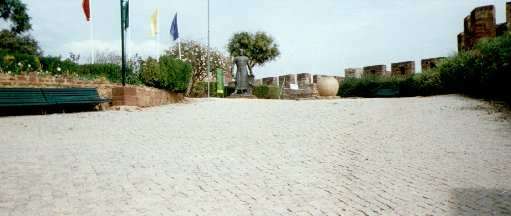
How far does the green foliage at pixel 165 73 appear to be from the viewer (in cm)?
1254

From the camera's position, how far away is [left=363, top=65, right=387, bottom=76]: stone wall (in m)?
21.3

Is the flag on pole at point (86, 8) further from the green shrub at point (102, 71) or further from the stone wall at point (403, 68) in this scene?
the stone wall at point (403, 68)

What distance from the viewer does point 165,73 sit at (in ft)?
41.1

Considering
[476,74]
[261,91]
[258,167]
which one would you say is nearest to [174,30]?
[261,91]

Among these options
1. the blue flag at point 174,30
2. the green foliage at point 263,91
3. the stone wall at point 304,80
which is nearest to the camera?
the blue flag at point 174,30

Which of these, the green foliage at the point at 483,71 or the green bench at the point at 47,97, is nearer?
the green bench at the point at 47,97

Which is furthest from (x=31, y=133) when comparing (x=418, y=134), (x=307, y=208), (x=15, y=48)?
(x=15, y=48)

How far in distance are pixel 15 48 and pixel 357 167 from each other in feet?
107

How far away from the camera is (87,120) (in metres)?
8.38

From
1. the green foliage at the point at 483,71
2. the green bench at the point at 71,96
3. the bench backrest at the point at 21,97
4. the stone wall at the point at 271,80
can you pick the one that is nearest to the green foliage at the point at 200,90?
the stone wall at the point at 271,80

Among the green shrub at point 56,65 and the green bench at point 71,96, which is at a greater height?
the green shrub at point 56,65

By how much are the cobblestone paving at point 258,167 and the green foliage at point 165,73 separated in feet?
14.9

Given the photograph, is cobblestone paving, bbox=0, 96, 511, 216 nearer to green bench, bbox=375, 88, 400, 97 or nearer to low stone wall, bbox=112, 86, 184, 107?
low stone wall, bbox=112, 86, 184, 107

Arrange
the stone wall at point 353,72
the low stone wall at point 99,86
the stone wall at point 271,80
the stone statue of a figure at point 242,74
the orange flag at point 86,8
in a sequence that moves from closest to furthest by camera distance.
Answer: the low stone wall at point 99,86, the orange flag at point 86,8, the stone statue of a figure at point 242,74, the stone wall at point 353,72, the stone wall at point 271,80
